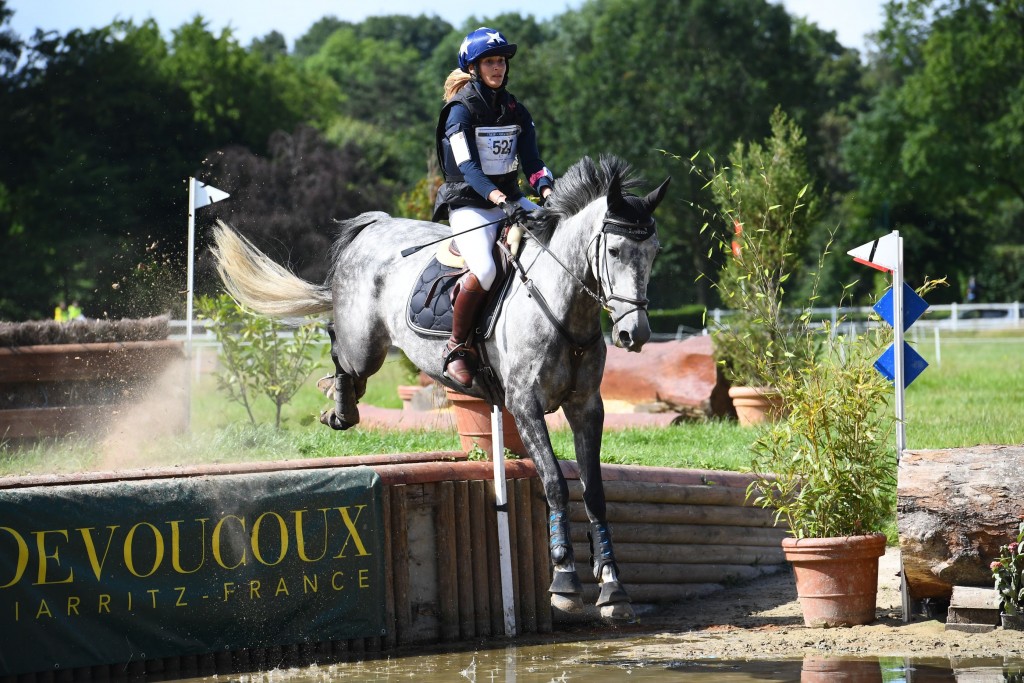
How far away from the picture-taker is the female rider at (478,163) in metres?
6.30

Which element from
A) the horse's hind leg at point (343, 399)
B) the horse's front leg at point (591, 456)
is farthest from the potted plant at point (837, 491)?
the horse's hind leg at point (343, 399)

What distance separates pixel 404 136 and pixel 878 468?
140 feet

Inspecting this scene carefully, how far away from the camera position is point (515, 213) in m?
6.33

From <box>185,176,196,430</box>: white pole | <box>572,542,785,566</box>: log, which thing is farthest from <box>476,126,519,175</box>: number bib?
<box>185,176,196,430</box>: white pole

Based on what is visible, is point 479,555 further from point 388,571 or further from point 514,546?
point 388,571

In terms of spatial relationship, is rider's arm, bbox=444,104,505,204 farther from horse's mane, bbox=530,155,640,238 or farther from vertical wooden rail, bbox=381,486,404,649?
vertical wooden rail, bbox=381,486,404,649

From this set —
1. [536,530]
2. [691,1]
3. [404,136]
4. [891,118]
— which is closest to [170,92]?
[404,136]

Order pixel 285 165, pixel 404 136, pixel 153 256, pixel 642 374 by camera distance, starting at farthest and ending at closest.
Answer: pixel 404 136, pixel 285 165, pixel 642 374, pixel 153 256

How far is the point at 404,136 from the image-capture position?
1890 inches

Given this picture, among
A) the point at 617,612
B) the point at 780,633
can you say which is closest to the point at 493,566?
the point at 617,612

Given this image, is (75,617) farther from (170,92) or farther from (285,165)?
(170,92)

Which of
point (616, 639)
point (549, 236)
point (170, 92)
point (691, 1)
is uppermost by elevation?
point (691, 1)

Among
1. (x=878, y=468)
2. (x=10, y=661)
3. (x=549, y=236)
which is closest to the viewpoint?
(x=10, y=661)

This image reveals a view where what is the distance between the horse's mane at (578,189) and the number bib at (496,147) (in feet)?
1.05
